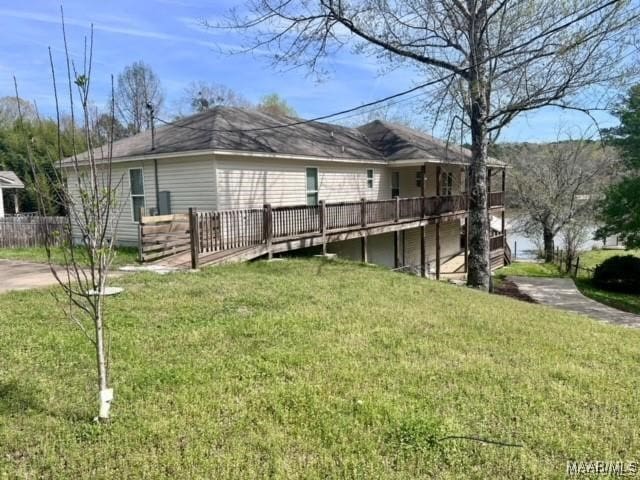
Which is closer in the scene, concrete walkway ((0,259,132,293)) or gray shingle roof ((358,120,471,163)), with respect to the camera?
concrete walkway ((0,259,132,293))

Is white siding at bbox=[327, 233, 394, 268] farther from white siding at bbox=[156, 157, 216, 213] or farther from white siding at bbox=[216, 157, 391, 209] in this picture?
white siding at bbox=[156, 157, 216, 213]

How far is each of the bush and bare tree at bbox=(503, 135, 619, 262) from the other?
7516 mm

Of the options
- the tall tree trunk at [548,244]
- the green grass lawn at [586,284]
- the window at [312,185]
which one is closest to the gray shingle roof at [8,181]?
the window at [312,185]

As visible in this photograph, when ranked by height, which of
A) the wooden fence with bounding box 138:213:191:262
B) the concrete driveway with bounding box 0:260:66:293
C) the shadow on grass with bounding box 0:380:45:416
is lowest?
the shadow on grass with bounding box 0:380:45:416

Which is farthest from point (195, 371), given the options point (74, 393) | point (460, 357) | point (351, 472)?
point (460, 357)

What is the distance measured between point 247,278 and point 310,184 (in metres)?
7.57

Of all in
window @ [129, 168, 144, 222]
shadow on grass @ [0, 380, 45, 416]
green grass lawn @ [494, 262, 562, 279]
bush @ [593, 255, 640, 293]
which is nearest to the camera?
shadow on grass @ [0, 380, 45, 416]

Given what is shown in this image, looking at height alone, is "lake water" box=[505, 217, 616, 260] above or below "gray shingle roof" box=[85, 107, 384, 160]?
below

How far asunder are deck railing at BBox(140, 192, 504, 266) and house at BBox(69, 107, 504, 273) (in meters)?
0.14

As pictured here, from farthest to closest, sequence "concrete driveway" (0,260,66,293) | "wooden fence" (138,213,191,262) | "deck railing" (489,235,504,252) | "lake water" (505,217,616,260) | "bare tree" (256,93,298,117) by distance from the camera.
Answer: "bare tree" (256,93,298,117) → "lake water" (505,217,616,260) → "deck railing" (489,235,504,252) → "wooden fence" (138,213,191,262) → "concrete driveway" (0,260,66,293)

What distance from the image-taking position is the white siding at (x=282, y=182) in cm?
1270

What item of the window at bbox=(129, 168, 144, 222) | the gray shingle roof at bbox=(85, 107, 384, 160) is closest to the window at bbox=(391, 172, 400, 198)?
the gray shingle roof at bbox=(85, 107, 384, 160)

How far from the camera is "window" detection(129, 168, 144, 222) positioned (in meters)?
14.3

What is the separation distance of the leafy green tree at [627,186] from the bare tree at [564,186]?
9.34 metres
